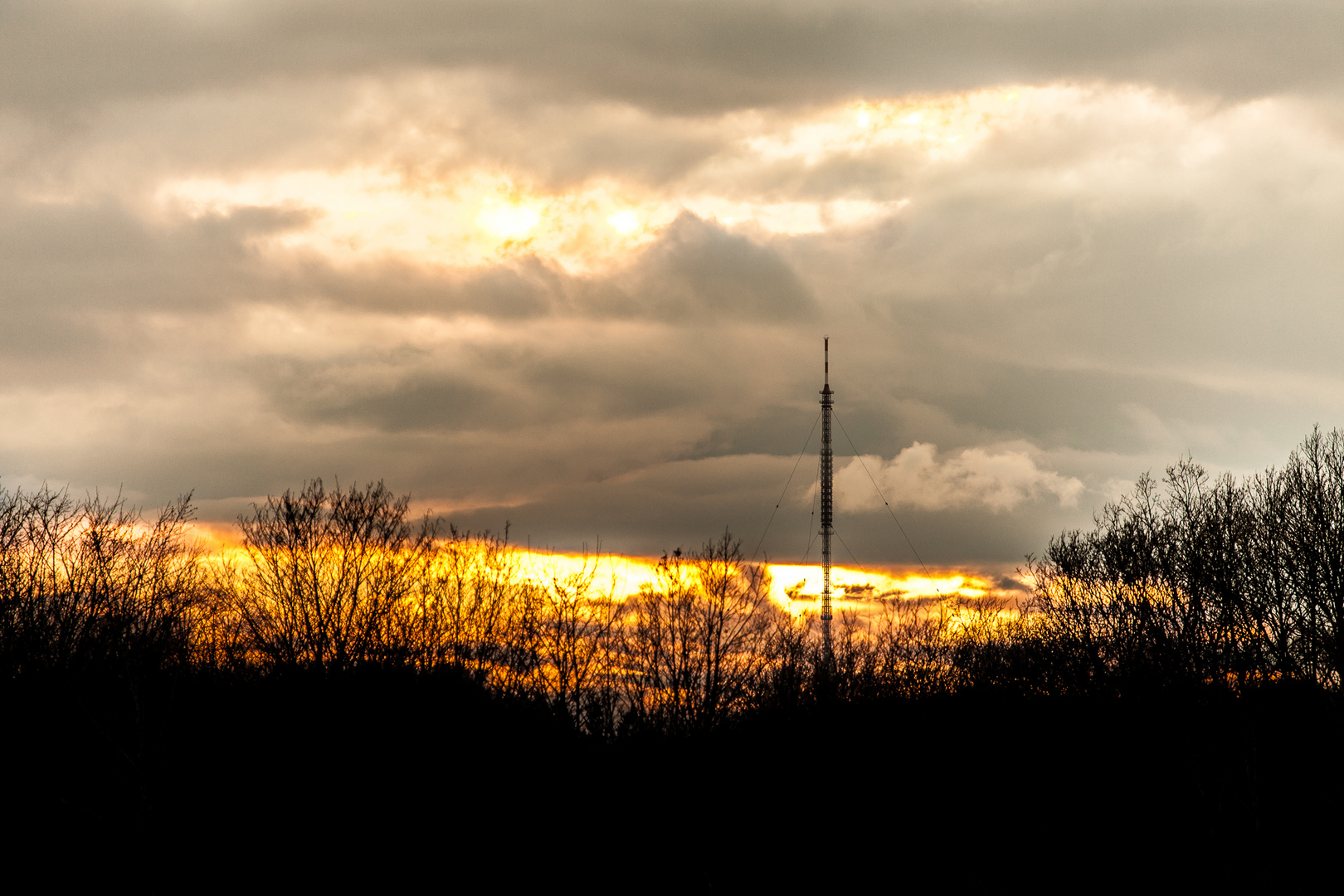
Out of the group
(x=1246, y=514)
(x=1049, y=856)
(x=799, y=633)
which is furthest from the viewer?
(x=799, y=633)

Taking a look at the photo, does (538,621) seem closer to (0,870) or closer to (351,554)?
(351,554)

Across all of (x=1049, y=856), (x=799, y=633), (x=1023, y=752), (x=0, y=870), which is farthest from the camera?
(x=799, y=633)

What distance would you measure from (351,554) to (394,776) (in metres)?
16.8

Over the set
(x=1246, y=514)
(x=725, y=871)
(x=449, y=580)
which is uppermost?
(x=1246, y=514)

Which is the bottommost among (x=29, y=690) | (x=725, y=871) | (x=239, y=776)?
(x=725, y=871)

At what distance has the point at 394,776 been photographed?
47406mm

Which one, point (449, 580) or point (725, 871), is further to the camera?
point (449, 580)

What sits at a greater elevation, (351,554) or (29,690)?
(351,554)

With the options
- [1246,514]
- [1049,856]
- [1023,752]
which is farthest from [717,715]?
[1246,514]

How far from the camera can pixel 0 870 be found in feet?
111

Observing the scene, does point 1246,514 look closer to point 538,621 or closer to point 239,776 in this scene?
point 538,621

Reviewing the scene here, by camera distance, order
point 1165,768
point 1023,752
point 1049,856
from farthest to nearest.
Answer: point 1023,752 → point 1165,768 → point 1049,856

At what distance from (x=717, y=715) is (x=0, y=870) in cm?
3682

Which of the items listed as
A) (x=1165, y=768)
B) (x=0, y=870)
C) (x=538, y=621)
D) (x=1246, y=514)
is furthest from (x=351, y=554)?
(x=1246, y=514)
